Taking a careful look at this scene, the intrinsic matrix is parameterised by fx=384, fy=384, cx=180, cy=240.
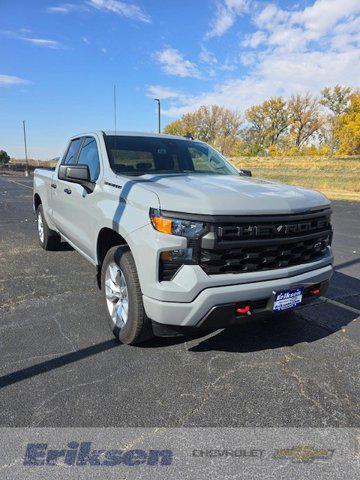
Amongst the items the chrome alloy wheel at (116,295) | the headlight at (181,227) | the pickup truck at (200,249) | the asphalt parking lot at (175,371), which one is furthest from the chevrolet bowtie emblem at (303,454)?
the chrome alloy wheel at (116,295)

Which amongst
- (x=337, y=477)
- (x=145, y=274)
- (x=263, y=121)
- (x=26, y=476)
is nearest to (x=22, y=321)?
(x=145, y=274)

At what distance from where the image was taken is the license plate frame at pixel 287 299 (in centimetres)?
292

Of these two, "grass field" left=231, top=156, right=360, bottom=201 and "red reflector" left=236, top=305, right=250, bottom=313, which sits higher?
"red reflector" left=236, top=305, right=250, bottom=313

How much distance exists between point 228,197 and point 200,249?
1.48 feet

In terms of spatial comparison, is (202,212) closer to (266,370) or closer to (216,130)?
(266,370)

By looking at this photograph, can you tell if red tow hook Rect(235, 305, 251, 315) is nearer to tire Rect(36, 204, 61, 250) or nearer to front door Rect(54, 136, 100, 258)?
front door Rect(54, 136, 100, 258)

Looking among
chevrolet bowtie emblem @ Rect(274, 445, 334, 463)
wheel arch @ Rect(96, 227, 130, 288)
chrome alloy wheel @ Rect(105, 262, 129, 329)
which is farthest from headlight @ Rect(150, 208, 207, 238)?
chevrolet bowtie emblem @ Rect(274, 445, 334, 463)

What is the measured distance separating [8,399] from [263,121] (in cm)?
7170

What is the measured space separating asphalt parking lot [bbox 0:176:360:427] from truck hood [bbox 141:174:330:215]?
49.7 inches

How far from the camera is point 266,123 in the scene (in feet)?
226

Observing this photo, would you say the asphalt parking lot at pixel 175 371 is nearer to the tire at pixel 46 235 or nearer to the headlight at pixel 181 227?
the headlight at pixel 181 227

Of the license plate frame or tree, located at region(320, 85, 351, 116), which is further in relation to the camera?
tree, located at region(320, 85, 351, 116)

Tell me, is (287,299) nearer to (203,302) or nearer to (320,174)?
(203,302)

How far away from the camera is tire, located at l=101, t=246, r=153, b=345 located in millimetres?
2980
